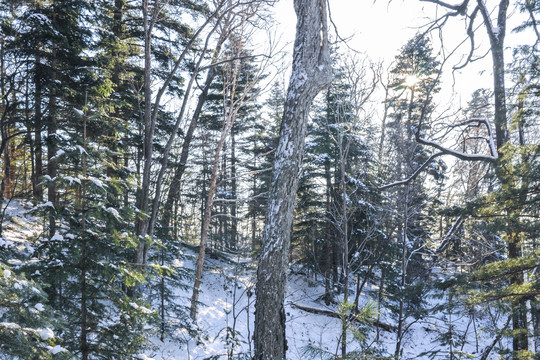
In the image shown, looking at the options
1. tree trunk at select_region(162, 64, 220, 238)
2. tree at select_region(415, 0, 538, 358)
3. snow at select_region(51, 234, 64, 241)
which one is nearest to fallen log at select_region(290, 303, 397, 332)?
tree trunk at select_region(162, 64, 220, 238)

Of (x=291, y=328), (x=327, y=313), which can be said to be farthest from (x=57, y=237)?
(x=327, y=313)

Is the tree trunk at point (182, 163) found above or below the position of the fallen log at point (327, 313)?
above

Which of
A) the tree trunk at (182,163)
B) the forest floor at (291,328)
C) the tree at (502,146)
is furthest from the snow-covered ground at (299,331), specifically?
the tree at (502,146)

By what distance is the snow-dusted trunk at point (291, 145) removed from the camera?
129 inches

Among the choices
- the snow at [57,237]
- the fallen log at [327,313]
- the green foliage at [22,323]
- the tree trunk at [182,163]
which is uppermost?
the tree trunk at [182,163]

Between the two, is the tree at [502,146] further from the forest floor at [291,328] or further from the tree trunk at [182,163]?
the tree trunk at [182,163]

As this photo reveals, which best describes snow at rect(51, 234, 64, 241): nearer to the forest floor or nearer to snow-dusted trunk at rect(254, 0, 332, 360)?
snow-dusted trunk at rect(254, 0, 332, 360)

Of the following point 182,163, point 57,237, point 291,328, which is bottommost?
point 291,328

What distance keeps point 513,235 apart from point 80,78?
10.4 metres

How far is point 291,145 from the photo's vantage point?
11.3ft

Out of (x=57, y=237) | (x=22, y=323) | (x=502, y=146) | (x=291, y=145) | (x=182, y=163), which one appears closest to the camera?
(x=22, y=323)

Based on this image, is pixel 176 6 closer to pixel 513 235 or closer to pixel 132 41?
pixel 132 41

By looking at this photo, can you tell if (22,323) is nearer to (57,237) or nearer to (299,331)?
(57,237)

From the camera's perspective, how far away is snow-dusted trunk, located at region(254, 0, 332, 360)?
3275 millimetres
